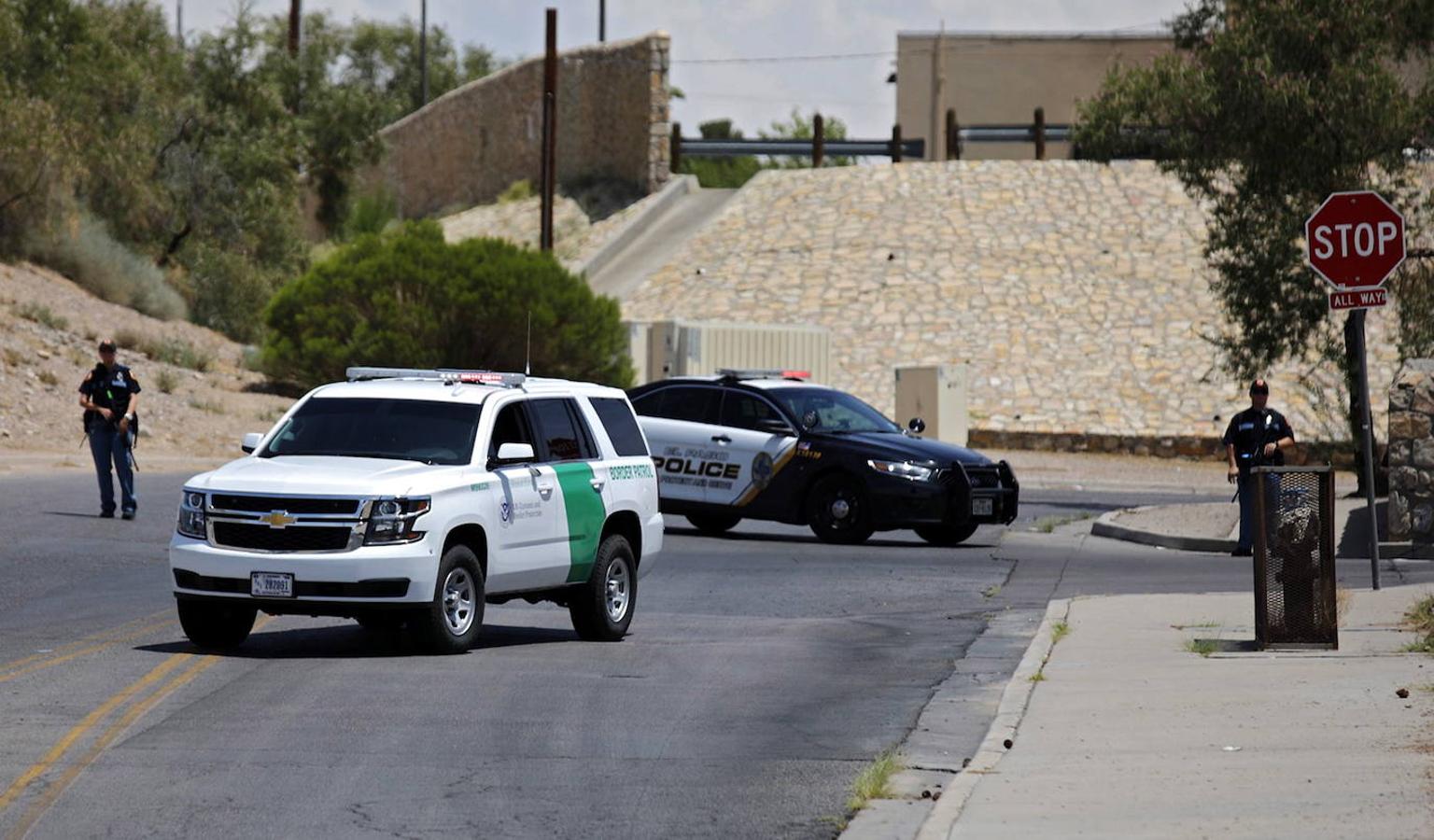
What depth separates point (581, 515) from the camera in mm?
14258

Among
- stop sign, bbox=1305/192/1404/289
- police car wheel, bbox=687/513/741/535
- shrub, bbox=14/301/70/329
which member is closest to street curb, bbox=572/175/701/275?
shrub, bbox=14/301/70/329

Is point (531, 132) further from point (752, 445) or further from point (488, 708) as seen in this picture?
point (488, 708)

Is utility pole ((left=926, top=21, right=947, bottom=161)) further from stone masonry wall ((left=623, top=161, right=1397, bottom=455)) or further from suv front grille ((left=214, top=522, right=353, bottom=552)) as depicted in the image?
suv front grille ((left=214, top=522, right=353, bottom=552))

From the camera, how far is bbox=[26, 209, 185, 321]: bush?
4703 centimetres

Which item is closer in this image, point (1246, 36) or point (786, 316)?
point (1246, 36)

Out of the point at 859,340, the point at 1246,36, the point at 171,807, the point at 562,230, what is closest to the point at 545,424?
the point at 171,807

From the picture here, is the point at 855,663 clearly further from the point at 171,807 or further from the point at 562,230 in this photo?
the point at 562,230

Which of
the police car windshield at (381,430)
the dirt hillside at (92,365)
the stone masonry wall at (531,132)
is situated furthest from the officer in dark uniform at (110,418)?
the stone masonry wall at (531,132)

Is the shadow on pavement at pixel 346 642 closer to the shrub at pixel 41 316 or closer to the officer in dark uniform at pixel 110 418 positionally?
the officer in dark uniform at pixel 110 418

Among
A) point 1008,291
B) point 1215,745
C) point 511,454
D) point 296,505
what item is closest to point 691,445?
point 511,454

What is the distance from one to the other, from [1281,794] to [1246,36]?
20232 mm

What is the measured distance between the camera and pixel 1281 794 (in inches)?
322

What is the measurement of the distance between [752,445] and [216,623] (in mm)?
10819

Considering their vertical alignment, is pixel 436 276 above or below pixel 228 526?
above
